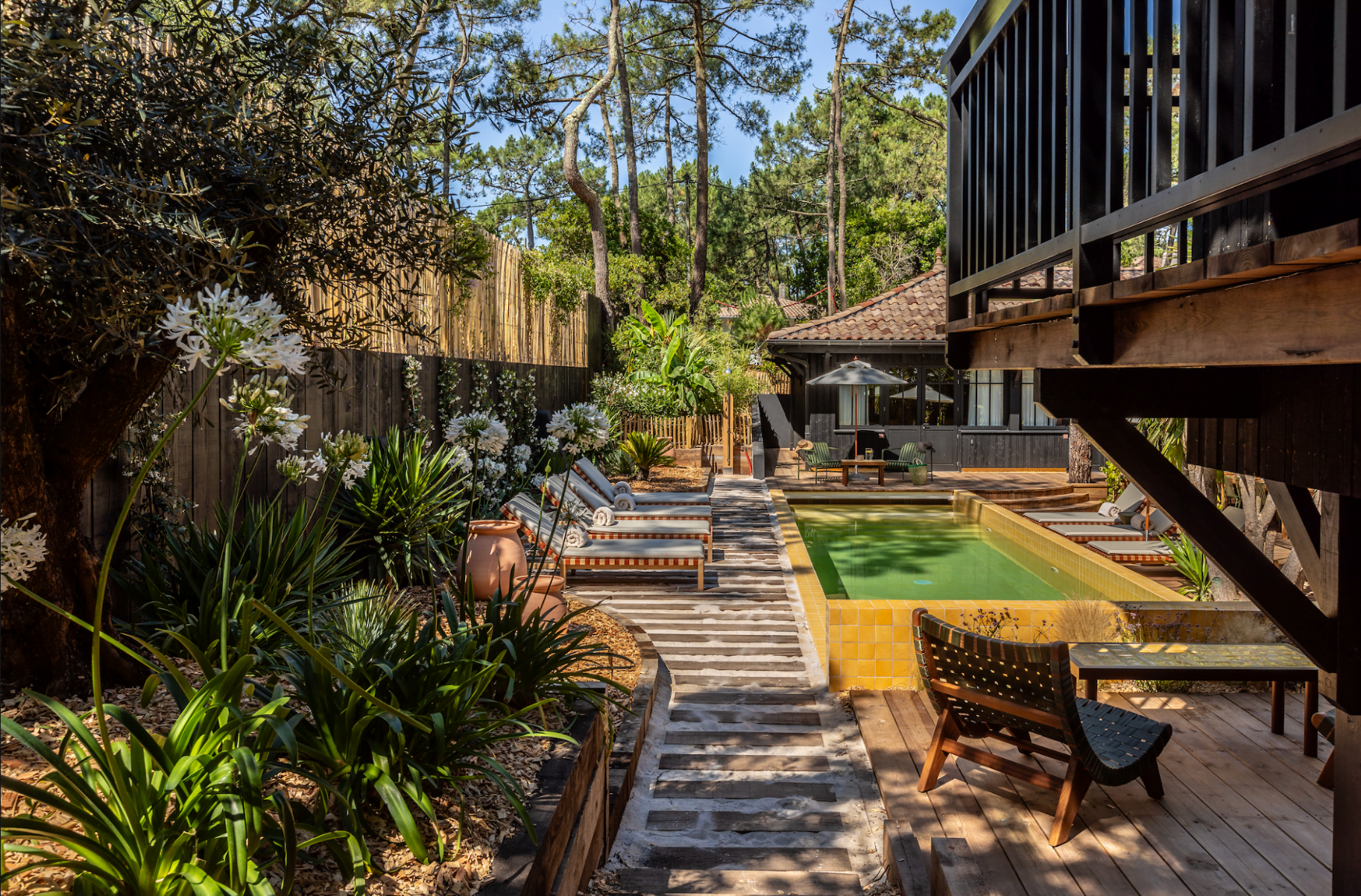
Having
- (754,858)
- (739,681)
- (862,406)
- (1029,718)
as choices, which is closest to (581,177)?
(862,406)

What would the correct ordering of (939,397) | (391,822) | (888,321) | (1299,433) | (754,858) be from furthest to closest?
(888,321), (939,397), (754,858), (1299,433), (391,822)

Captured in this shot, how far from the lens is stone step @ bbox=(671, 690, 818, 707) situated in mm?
5312

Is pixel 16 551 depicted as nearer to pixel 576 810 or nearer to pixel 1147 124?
pixel 576 810

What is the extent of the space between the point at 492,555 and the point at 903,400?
14.5 metres

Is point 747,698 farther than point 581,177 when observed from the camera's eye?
No

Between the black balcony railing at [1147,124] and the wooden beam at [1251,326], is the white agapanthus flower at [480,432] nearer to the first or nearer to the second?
the black balcony railing at [1147,124]

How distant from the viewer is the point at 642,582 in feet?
27.0

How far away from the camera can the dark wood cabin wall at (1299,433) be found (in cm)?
245

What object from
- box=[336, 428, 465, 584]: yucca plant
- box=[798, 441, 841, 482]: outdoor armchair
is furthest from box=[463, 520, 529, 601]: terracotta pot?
box=[798, 441, 841, 482]: outdoor armchair

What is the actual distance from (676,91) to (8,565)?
30.6 metres

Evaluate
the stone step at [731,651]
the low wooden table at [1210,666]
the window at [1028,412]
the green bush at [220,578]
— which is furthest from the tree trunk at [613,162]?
the low wooden table at [1210,666]

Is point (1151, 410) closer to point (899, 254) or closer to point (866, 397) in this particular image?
point (866, 397)

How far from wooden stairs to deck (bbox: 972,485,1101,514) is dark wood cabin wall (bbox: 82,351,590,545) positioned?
8539 millimetres

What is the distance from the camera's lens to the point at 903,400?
62.6ft
